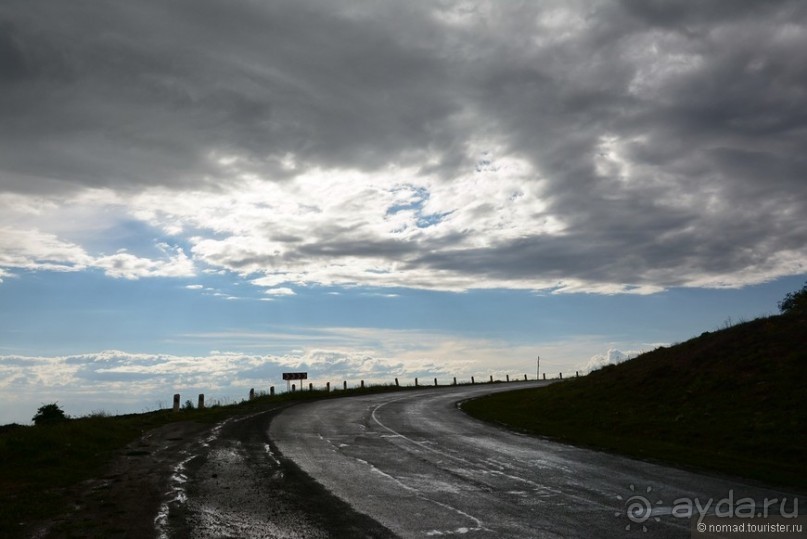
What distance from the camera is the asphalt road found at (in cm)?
897

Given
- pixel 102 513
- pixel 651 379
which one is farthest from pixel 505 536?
pixel 651 379

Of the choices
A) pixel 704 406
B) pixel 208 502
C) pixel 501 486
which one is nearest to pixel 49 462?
pixel 208 502

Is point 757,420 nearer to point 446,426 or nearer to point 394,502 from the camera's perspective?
point 446,426

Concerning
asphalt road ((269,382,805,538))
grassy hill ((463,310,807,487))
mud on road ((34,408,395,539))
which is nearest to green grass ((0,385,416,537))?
mud on road ((34,408,395,539))

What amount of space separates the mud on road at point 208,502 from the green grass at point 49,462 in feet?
1.52

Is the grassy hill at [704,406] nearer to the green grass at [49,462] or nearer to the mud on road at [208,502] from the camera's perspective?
the mud on road at [208,502]

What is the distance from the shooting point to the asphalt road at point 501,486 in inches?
353

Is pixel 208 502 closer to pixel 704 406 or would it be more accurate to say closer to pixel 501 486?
pixel 501 486

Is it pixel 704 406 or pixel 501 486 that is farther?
pixel 704 406

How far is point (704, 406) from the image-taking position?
24.0 m

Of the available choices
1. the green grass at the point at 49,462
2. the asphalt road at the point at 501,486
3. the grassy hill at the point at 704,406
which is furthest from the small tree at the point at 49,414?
the grassy hill at the point at 704,406

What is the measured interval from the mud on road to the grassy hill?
9.77 meters

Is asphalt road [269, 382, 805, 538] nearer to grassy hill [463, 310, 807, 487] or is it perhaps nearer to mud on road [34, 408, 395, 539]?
mud on road [34, 408, 395, 539]

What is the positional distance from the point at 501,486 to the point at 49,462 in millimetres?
11281
